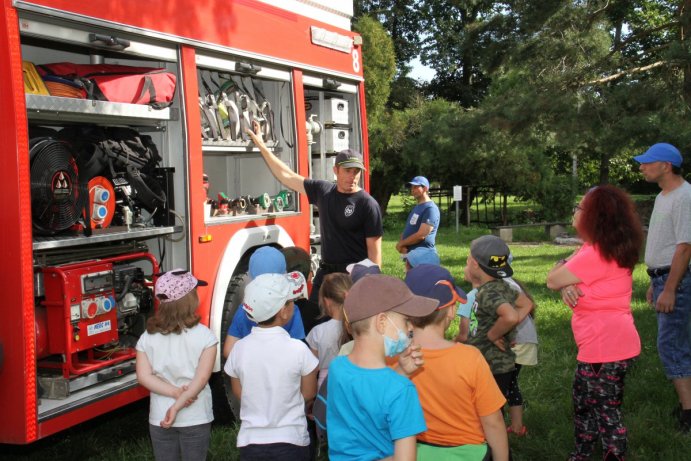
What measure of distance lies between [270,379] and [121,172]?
6.49ft

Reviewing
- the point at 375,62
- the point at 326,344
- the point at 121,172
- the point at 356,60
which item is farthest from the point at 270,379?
the point at 375,62

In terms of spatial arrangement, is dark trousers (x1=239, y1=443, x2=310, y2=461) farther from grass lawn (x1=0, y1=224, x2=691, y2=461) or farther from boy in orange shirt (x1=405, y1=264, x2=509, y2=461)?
grass lawn (x1=0, y1=224, x2=691, y2=461)

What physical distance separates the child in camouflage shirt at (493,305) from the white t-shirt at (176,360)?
4.94ft

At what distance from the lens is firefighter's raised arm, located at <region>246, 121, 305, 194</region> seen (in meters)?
5.84

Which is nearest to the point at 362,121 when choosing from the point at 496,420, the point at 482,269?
the point at 482,269

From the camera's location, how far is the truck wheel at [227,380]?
17.6 feet

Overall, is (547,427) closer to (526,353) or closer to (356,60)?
(526,353)

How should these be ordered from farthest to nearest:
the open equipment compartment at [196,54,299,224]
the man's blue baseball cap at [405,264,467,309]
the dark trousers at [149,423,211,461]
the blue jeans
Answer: the open equipment compartment at [196,54,299,224] < the blue jeans < the dark trousers at [149,423,211,461] < the man's blue baseball cap at [405,264,467,309]

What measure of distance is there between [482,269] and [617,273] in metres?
0.75

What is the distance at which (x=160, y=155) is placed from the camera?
497cm

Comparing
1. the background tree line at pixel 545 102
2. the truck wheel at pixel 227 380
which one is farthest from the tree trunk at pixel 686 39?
the truck wheel at pixel 227 380

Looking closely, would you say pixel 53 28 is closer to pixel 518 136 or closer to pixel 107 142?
pixel 107 142

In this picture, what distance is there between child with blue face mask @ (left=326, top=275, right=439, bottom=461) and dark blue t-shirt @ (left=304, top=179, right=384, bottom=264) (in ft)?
9.59

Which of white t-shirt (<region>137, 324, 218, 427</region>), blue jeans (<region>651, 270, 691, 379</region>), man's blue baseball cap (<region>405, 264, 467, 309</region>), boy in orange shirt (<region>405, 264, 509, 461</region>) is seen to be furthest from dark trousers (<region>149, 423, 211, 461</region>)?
blue jeans (<region>651, 270, 691, 379</region>)
